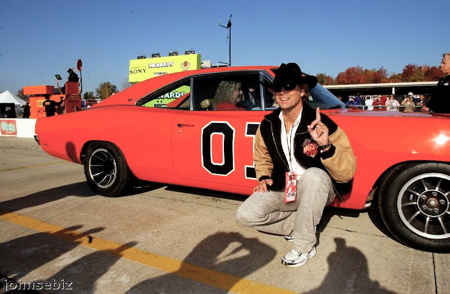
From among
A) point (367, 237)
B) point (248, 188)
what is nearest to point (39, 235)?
point (248, 188)

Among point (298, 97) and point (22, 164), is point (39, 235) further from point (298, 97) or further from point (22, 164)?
point (22, 164)

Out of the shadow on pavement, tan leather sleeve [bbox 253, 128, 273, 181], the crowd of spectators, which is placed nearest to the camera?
the shadow on pavement

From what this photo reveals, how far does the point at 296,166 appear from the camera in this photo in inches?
95.0

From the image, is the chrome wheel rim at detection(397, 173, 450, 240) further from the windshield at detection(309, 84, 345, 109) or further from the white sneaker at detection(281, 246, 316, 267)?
the windshield at detection(309, 84, 345, 109)

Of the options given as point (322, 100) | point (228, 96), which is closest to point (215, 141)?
point (228, 96)

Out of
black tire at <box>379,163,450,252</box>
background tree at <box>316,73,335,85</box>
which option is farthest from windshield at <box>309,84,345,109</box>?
background tree at <box>316,73,335,85</box>

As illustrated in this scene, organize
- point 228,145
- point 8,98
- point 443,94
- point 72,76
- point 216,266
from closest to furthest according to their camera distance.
A: point 216,266 < point 228,145 < point 443,94 < point 72,76 < point 8,98

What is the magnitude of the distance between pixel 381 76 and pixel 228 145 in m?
72.0

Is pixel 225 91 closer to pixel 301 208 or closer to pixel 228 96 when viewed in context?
pixel 228 96

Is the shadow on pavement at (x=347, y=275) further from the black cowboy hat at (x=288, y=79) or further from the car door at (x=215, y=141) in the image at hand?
the black cowboy hat at (x=288, y=79)

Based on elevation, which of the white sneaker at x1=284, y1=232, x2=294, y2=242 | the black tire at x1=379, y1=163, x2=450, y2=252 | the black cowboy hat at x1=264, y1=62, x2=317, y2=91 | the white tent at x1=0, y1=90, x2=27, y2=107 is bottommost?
the white sneaker at x1=284, y1=232, x2=294, y2=242

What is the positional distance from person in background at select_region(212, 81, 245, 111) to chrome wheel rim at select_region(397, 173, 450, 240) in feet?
5.35

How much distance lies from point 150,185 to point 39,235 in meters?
1.77

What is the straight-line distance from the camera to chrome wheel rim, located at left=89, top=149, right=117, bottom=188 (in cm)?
378
